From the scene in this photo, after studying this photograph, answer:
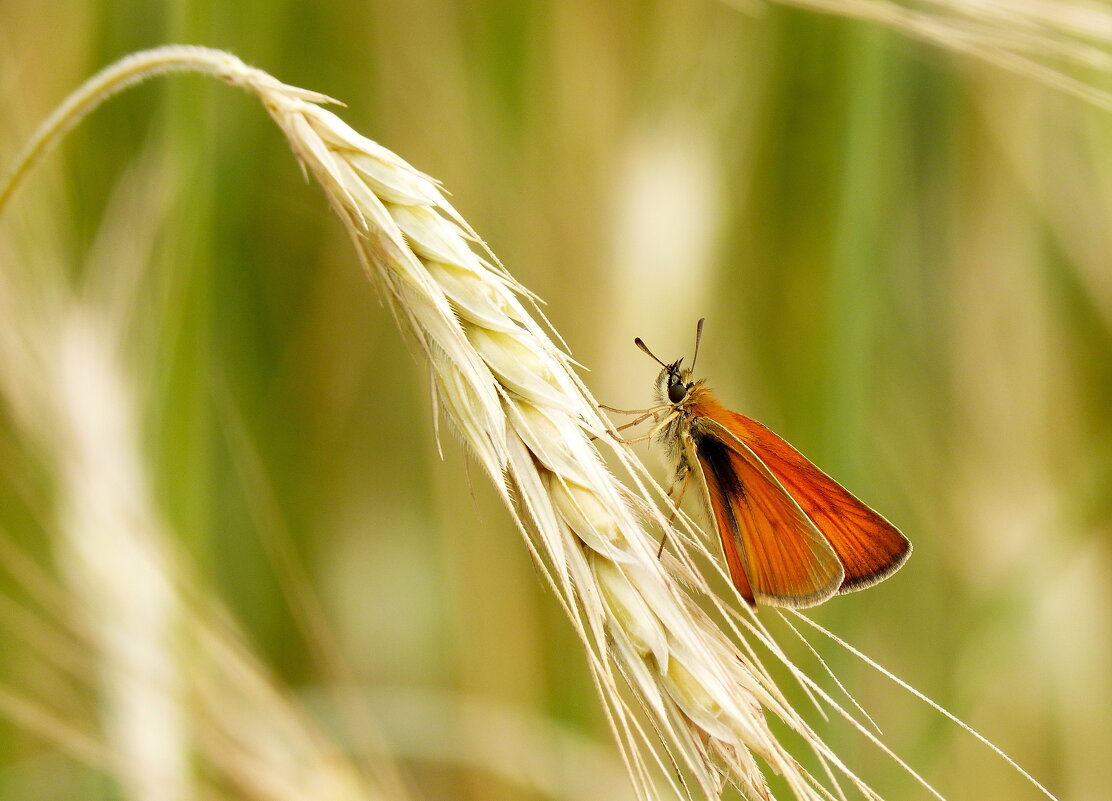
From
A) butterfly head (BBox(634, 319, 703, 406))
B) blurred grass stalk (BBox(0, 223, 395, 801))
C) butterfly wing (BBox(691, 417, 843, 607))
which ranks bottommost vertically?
blurred grass stalk (BBox(0, 223, 395, 801))

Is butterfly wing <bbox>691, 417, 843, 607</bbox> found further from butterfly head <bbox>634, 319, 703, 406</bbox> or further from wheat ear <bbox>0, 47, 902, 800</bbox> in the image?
wheat ear <bbox>0, 47, 902, 800</bbox>

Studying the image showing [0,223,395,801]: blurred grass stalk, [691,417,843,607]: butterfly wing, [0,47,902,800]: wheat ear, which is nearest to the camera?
[0,47,902,800]: wheat ear

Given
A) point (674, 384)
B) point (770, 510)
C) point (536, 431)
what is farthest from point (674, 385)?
point (536, 431)

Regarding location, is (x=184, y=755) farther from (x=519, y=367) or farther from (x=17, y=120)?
(x=17, y=120)

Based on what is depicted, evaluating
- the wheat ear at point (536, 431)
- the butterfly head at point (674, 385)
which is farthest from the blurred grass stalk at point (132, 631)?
the butterfly head at point (674, 385)

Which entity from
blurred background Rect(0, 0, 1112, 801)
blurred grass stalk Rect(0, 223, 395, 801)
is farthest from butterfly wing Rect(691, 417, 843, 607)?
blurred grass stalk Rect(0, 223, 395, 801)

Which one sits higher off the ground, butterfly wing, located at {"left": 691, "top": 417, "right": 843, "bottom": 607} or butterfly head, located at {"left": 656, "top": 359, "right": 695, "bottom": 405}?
butterfly head, located at {"left": 656, "top": 359, "right": 695, "bottom": 405}

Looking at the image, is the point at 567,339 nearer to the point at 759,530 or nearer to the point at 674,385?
the point at 674,385
